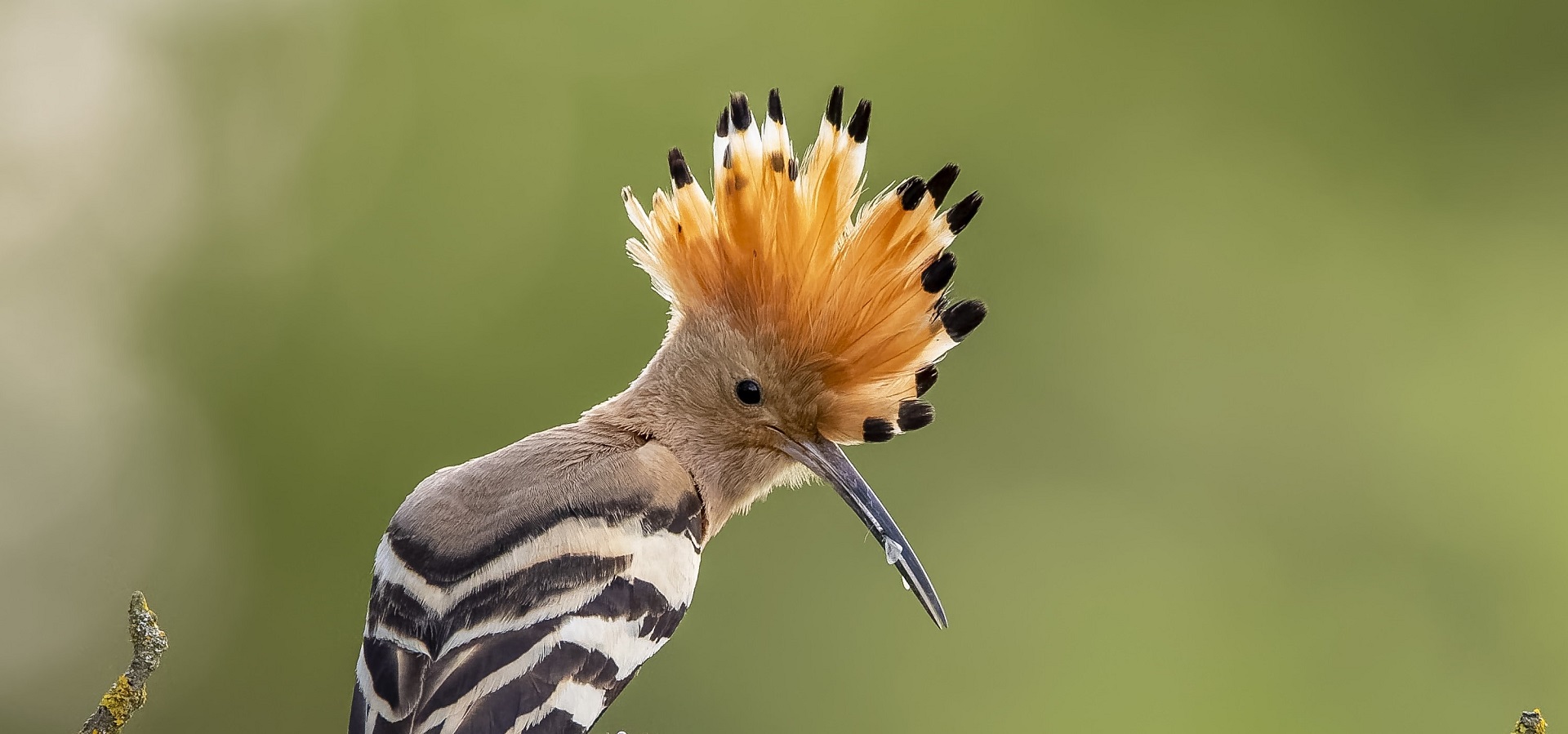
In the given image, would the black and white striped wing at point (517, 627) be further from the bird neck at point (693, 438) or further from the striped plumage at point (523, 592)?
the bird neck at point (693, 438)

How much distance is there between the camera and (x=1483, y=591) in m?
4.29

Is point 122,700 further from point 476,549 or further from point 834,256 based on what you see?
point 834,256

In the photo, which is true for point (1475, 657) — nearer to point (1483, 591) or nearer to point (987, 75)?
point (1483, 591)

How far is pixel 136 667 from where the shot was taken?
1.79 meters

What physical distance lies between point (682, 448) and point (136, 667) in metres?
1.03

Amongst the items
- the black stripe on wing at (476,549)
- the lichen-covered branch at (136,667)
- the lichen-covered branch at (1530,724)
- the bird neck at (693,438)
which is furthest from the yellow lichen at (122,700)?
the lichen-covered branch at (1530,724)

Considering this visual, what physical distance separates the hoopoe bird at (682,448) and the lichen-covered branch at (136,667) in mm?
340

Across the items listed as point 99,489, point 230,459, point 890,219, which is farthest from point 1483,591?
point 99,489

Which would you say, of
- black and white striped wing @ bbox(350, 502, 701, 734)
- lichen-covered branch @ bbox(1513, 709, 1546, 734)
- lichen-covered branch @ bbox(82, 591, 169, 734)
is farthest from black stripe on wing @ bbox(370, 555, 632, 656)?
lichen-covered branch @ bbox(1513, 709, 1546, 734)

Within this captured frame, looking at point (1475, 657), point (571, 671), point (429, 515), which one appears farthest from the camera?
point (1475, 657)

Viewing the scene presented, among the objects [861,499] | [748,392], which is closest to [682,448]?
[748,392]

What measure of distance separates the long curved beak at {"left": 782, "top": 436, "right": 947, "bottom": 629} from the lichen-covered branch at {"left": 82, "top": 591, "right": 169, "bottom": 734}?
1161 millimetres

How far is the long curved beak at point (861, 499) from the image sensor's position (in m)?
2.53

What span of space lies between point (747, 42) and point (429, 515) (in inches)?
110
